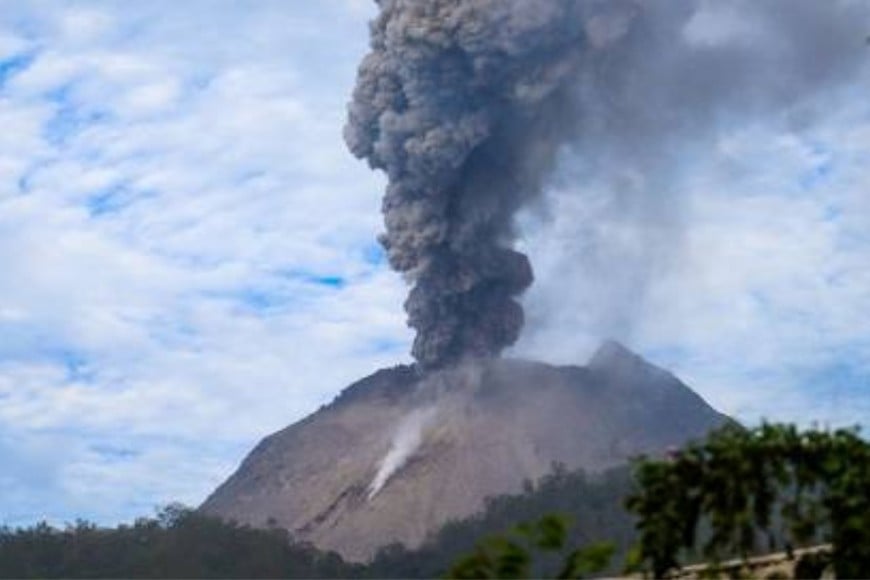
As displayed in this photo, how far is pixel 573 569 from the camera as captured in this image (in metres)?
12.5

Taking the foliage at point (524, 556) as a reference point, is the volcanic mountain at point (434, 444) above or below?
above

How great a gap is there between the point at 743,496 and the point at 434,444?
86272 mm

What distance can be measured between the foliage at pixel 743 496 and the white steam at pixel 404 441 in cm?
8477

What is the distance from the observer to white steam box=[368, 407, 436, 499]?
10112 centimetres

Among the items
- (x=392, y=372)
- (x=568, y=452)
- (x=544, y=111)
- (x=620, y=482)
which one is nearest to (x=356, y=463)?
(x=392, y=372)

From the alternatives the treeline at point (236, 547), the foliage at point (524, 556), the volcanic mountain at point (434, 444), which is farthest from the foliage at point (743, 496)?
the volcanic mountain at point (434, 444)

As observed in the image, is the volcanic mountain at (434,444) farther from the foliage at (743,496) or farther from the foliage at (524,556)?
the foliage at (524,556)

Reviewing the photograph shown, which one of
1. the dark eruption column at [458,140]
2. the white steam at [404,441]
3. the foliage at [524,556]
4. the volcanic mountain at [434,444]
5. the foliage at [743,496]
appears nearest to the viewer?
the foliage at [524,556]

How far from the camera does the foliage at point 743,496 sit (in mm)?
15562

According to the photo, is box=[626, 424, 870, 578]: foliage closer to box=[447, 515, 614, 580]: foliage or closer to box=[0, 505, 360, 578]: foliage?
box=[447, 515, 614, 580]: foliage

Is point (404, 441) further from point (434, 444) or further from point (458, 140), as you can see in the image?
point (458, 140)

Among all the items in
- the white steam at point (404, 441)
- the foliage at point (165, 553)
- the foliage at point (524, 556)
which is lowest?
the foliage at point (524, 556)

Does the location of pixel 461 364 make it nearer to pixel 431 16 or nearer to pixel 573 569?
pixel 431 16

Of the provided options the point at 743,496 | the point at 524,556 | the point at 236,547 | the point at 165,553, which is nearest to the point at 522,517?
the point at 236,547
